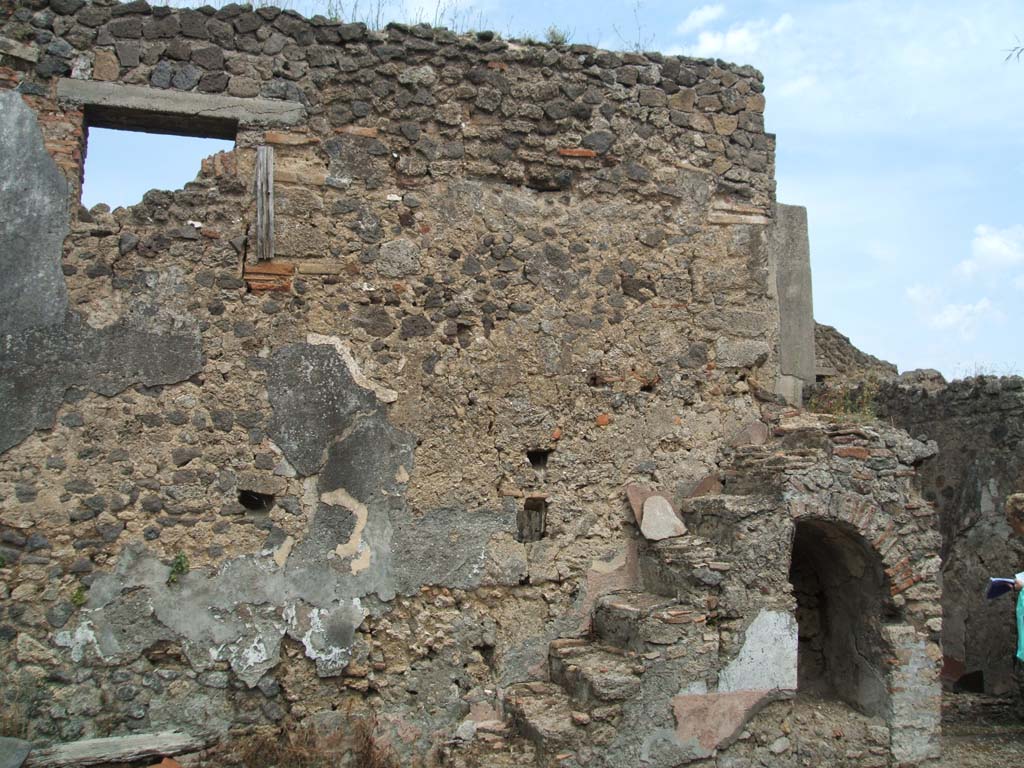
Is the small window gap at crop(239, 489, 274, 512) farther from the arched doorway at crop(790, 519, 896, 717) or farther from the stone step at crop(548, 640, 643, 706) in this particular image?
the arched doorway at crop(790, 519, 896, 717)

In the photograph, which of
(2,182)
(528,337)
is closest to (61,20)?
(2,182)

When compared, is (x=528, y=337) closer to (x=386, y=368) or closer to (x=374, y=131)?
(x=386, y=368)

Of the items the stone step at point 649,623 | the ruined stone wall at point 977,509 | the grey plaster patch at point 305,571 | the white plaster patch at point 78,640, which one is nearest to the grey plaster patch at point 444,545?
the grey plaster patch at point 305,571

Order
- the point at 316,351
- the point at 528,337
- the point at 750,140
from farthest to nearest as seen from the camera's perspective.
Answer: the point at 750,140 → the point at 528,337 → the point at 316,351

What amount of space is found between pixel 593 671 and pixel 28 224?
3.95m

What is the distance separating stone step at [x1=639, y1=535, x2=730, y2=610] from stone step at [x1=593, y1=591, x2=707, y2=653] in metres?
0.07

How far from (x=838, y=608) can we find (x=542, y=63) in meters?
4.01

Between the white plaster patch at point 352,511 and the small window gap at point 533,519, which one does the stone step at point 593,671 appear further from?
the white plaster patch at point 352,511

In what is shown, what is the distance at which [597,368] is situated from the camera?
6.16 m

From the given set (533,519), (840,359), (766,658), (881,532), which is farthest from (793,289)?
(840,359)

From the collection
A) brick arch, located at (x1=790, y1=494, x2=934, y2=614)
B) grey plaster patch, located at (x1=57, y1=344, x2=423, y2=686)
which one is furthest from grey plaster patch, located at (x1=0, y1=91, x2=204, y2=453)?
brick arch, located at (x1=790, y1=494, x2=934, y2=614)

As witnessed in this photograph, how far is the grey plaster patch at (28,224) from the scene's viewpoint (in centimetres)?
527

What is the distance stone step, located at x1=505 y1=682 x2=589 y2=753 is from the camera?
16.7ft

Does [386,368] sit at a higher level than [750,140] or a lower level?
lower
